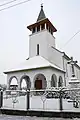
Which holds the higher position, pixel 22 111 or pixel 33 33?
pixel 33 33

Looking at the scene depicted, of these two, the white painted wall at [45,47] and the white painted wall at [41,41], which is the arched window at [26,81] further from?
the white painted wall at [45,47]

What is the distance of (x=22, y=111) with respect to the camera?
6.40 metres

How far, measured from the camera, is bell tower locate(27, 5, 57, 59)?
1908 cm

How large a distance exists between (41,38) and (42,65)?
571 cm

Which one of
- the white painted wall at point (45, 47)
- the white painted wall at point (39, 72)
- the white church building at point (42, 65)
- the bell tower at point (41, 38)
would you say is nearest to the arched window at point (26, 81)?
the white church building at point (42, 65)

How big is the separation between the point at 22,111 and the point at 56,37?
57.7 feet

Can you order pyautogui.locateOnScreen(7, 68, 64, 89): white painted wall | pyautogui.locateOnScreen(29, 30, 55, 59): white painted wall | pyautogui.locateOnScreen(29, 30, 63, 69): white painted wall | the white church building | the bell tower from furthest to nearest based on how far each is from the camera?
1. the bell tower
2. pyautogui.locateOnScreen(29, 30, 55, 59): white painted wall
3. pyautogui.locateOnScreen(29, 30, 63, 69): white painted wall
4. the white church building
5. pyautogui.locateOnScreen(7, 68, 64, 89): white painted wall

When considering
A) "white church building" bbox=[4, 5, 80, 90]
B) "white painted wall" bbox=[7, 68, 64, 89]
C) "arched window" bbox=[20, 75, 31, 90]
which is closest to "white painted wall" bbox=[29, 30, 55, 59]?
"white church building" bbox=[4, 5, 80, 90]

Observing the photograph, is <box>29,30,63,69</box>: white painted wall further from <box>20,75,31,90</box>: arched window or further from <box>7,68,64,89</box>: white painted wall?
<box>20,75,31,90</box>: arched window

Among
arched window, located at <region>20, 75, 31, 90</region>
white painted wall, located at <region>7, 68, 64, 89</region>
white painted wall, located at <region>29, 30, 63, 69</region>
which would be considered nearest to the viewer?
Result: white painted wall, located at <region>7, 68, 64, 89</region>

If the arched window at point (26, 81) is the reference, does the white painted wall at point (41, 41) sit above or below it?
above

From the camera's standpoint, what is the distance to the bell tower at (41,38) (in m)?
19.1

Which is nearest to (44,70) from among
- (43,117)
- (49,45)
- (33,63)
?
(33,63)

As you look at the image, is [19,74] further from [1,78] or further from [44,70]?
[1,78]
